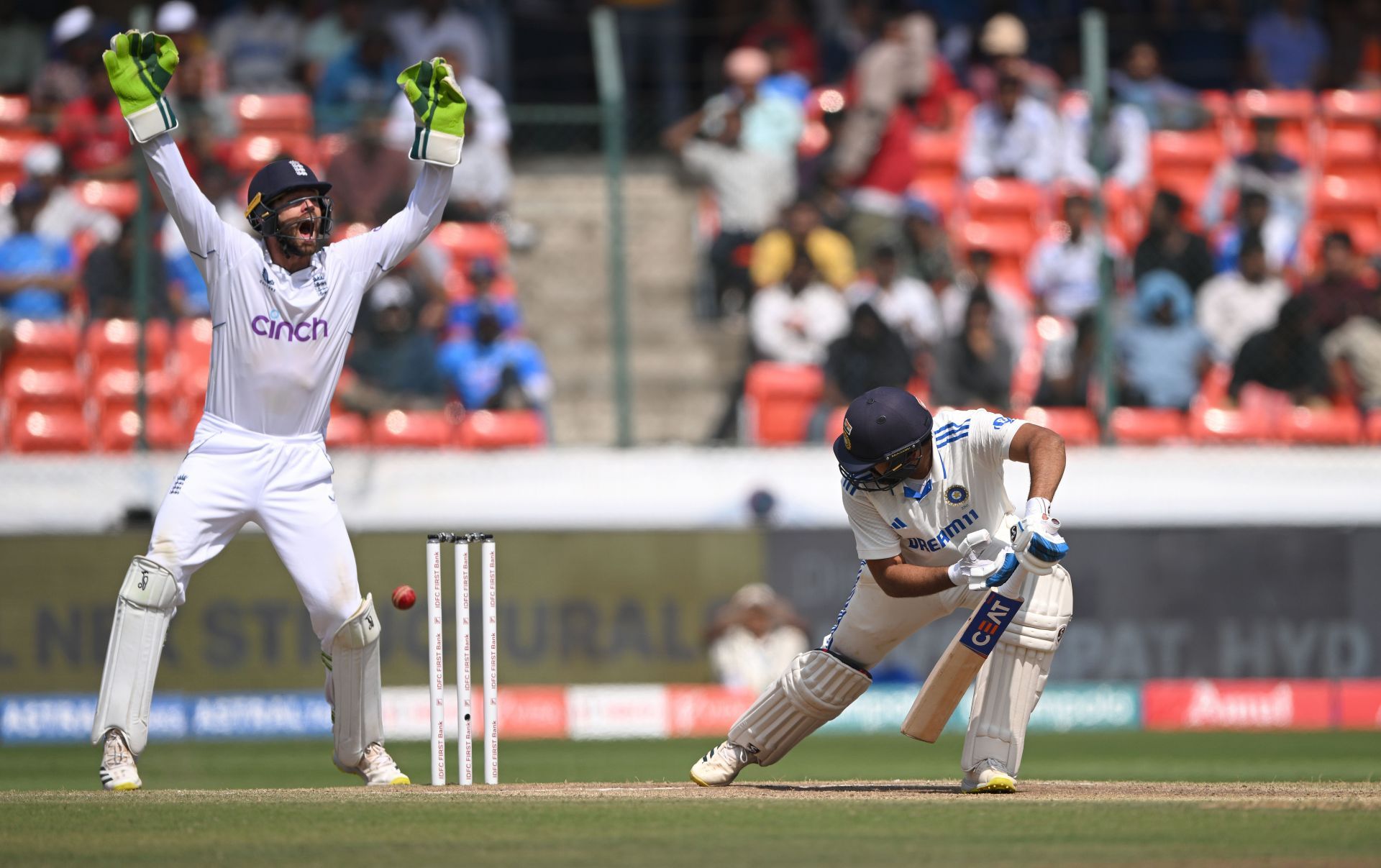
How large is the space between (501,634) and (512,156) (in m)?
4.24

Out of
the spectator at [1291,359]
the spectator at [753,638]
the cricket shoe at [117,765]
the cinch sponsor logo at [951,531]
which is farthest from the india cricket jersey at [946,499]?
the spectator at [1291,359]

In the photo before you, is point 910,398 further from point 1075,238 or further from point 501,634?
point 1075,238

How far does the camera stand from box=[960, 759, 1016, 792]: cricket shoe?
22.0 feet

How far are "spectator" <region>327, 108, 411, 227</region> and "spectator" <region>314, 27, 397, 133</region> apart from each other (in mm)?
1119

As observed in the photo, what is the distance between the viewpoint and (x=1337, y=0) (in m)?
17.3

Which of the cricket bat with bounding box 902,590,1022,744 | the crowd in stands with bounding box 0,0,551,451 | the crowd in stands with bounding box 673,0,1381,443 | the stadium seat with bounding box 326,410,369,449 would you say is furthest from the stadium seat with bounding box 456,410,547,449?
the cricket bat with bounding box 902,590,1022,744

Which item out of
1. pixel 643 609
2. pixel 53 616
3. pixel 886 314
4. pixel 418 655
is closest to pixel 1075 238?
pixel 886 314

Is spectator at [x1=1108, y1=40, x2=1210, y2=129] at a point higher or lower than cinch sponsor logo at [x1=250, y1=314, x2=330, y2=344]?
higher

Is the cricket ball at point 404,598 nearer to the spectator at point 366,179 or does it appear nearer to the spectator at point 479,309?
the spectator at point 479,309

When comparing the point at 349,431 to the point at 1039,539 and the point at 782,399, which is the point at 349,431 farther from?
the point at 1039,539

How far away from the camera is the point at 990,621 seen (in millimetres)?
6664

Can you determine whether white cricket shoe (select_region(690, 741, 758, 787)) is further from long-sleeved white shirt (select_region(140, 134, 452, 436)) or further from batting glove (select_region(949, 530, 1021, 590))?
long-sleeved white shirt (select_region(140, 134, 452, 436))

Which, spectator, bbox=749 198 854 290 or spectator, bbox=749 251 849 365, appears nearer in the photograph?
spectator, bbox=749 251 849 365

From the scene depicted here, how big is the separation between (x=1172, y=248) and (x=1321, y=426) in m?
1.55
